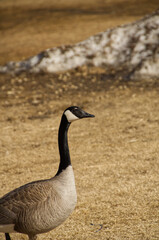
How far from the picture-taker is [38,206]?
4012mm

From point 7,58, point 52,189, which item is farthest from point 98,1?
point 52,189

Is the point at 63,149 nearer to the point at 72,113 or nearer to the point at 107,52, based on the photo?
the point at 72,113

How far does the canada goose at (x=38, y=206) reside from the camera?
3988 millimetres

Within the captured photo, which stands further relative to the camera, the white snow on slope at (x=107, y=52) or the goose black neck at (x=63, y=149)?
the white snow on slope at (x=107, y=52)

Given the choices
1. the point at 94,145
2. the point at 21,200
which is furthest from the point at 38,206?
the point at 94,145

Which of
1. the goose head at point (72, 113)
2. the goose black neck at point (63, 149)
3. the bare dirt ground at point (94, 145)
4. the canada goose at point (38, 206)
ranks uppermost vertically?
the goose head at point (72, 113)

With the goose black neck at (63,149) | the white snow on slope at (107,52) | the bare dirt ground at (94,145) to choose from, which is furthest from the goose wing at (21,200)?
the white snow on slope at (107,52)

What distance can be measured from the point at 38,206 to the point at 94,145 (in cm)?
411

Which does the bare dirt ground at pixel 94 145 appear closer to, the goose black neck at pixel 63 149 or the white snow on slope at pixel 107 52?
the white snow on slope at pixel 107 52

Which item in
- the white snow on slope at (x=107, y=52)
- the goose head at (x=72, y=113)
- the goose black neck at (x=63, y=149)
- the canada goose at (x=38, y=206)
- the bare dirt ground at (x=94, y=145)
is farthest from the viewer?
the white snow on slope at (x=107, y=52)

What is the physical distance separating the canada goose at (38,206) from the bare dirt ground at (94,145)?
878 millimetres

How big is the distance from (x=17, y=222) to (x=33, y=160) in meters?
3.47

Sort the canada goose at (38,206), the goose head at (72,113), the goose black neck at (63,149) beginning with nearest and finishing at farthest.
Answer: the canada goose at (38,206)
the goose black neck at (63,149)
the goose head at (72,113)

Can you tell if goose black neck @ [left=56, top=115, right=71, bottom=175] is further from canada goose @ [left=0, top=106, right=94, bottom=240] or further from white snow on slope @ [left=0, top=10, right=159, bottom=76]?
white snow on slope @ [left=0, top=10, right=159, bottom=76]
